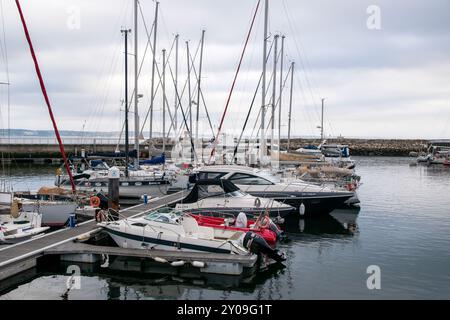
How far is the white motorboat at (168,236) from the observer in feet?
49.6

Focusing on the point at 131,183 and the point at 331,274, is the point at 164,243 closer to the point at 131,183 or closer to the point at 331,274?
the point at 331,274

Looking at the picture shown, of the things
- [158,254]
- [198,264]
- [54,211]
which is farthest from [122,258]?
[54,211]

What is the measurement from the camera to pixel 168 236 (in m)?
15.3

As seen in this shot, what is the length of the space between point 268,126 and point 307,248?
23.4 m

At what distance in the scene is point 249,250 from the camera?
14.9 metres

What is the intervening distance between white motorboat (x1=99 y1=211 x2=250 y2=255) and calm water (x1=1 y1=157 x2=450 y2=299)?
4.18ft

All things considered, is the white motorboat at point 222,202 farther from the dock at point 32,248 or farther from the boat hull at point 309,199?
the dock at point 32,248

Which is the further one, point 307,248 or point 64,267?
point 307,248

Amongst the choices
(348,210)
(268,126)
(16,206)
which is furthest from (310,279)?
(268,126)

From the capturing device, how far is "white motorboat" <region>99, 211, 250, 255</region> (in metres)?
15.1

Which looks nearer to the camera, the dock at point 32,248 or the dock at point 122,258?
the dock at point 32,248

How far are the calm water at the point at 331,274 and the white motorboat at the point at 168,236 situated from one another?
4.18 feet

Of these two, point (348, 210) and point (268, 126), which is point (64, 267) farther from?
point (268, 126)

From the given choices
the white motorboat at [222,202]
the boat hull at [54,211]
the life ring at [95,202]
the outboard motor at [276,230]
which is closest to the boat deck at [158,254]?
the outboard motor at [276,230]
